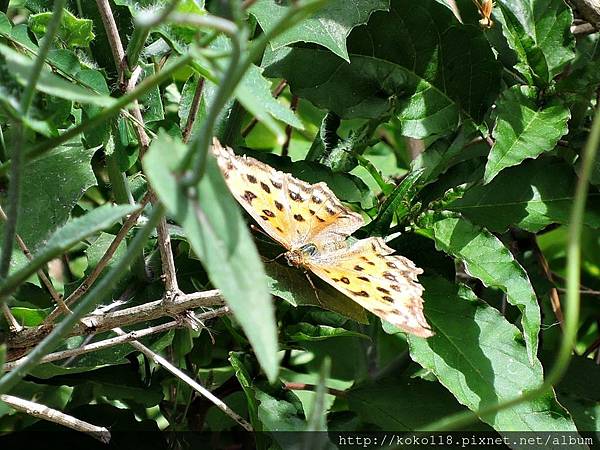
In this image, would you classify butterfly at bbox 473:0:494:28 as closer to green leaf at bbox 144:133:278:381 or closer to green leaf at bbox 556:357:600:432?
green leaf at bbox 556:357:600:432

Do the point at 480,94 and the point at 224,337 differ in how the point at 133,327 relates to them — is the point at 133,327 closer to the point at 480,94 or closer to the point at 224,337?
the point at 224,337

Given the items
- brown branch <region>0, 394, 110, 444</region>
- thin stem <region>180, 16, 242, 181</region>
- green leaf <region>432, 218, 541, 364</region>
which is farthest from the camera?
green leaf <region>432, 218, 541, 364</region>

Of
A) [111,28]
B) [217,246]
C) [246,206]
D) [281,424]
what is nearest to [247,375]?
[281,424]

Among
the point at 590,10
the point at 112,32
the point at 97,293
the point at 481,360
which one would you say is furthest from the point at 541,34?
the point at 97,293

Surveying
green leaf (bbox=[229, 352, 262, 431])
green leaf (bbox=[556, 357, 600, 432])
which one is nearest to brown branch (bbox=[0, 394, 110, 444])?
green leaf (bbox=[229, 352, 262, 431])

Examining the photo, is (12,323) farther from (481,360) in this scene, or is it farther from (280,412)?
(481,360)

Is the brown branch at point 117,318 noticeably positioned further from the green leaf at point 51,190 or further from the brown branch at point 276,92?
the brown branch at point 276,92
